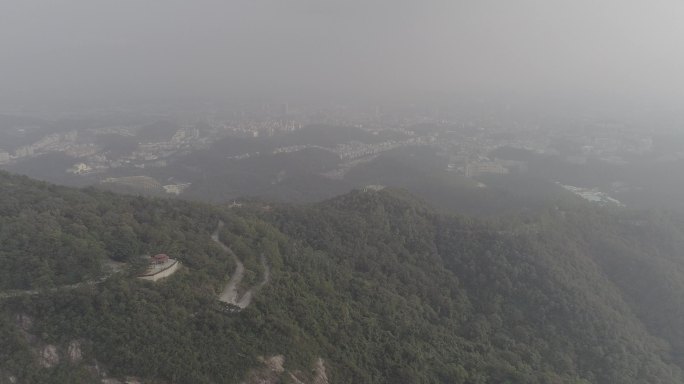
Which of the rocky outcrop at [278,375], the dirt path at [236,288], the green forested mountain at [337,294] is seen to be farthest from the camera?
the dirt path at [236,288]

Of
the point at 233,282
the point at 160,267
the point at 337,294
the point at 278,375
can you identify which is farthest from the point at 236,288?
the point at 337,294

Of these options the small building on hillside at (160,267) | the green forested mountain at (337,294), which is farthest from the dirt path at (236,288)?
the small building on hillside at (160,267)

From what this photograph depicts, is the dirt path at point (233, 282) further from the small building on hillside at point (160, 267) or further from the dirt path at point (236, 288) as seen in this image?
→ the small building on hillside at point (160, 267)

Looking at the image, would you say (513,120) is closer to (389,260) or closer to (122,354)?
(389,260)

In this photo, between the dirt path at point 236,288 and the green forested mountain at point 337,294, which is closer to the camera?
the green forested mountain at point 337,294

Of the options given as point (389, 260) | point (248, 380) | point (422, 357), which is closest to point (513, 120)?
point (389, 260)

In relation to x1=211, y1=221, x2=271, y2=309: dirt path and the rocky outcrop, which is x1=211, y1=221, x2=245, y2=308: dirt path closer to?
x1=211, y1=221, x2=271, y2=309: dirt path
